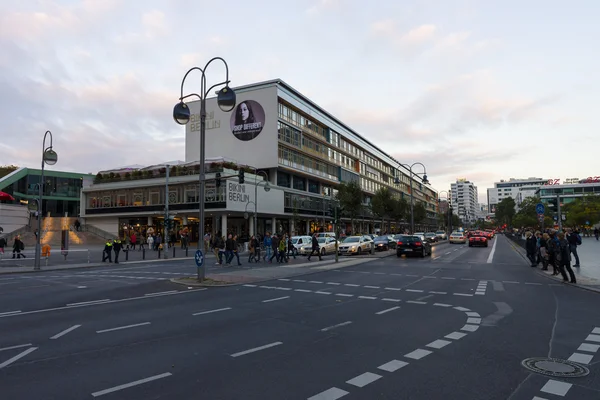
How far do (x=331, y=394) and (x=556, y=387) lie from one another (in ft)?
9.17

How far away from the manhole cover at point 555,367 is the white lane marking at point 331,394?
111 inches

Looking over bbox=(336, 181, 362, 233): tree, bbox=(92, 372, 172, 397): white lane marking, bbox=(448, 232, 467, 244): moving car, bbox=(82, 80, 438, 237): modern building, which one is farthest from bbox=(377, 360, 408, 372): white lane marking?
bbox=(336, 181, 362, 233): tree

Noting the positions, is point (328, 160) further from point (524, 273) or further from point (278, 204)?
point (524, 273)

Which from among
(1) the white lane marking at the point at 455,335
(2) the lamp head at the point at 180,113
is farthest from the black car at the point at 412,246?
(1) the white lane marking at the point at 455,335

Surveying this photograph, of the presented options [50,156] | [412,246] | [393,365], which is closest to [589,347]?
[393,365]

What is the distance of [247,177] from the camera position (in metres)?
50.2

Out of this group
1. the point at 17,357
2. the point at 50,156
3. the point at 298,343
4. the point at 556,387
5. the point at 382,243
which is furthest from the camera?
the point at 382,243

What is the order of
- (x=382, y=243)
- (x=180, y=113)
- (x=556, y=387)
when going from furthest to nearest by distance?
1. (x=382, y=243)
2. (x=180, y=113)
3. (x=556, y=387)

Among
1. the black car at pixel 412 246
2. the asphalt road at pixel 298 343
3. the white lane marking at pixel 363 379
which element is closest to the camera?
the asphalt road at pixel 298 343

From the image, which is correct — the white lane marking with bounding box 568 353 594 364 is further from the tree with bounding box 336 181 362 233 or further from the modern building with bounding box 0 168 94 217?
the modern building with bounding box 0 168 94 217

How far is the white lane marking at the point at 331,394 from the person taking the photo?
177 inches

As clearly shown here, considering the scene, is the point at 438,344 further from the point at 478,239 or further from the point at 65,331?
the point at 478,239

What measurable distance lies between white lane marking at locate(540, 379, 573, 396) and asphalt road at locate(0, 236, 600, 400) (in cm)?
2

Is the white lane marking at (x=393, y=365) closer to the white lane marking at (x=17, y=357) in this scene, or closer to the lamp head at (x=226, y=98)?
the white lane marking at (x=17, y=357)
